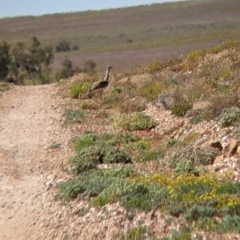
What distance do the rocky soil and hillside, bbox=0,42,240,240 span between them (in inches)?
0.6

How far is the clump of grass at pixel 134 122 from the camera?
12.8 metres

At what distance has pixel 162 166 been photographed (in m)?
9.15

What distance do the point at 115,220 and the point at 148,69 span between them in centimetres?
1479

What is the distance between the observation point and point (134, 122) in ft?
42.7

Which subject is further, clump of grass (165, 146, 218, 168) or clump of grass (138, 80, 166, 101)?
clump of grass (138, 80, 166, 101)

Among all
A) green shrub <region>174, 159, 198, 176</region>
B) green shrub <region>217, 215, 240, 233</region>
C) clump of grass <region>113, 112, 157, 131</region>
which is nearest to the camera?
green shrub <region>217, 215, 240, 233</region>

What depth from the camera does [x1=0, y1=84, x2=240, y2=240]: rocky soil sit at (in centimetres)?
682

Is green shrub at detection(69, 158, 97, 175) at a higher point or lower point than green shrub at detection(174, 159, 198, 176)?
lower

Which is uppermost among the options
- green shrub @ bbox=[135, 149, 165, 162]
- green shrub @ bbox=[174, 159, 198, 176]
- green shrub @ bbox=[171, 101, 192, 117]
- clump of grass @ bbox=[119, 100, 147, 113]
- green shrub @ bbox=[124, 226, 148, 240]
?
green shrub @ bbox=[124, 226, 148, 240]

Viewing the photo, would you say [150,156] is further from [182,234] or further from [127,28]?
[127,28]

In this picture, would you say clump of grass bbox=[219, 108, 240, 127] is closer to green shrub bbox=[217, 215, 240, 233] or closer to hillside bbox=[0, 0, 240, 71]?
green shrub bbox=[217, 215, 240, 233]

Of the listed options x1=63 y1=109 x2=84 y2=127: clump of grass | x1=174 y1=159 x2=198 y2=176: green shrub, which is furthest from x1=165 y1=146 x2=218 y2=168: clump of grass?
x1=63 y1=109 x2=84 y2=127: clump of grass

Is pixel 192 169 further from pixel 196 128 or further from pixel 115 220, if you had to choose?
pixel 196 128

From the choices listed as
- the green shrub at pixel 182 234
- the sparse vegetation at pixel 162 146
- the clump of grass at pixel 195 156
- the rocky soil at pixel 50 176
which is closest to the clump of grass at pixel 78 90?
the sparse vegetation at pixel 162 146
